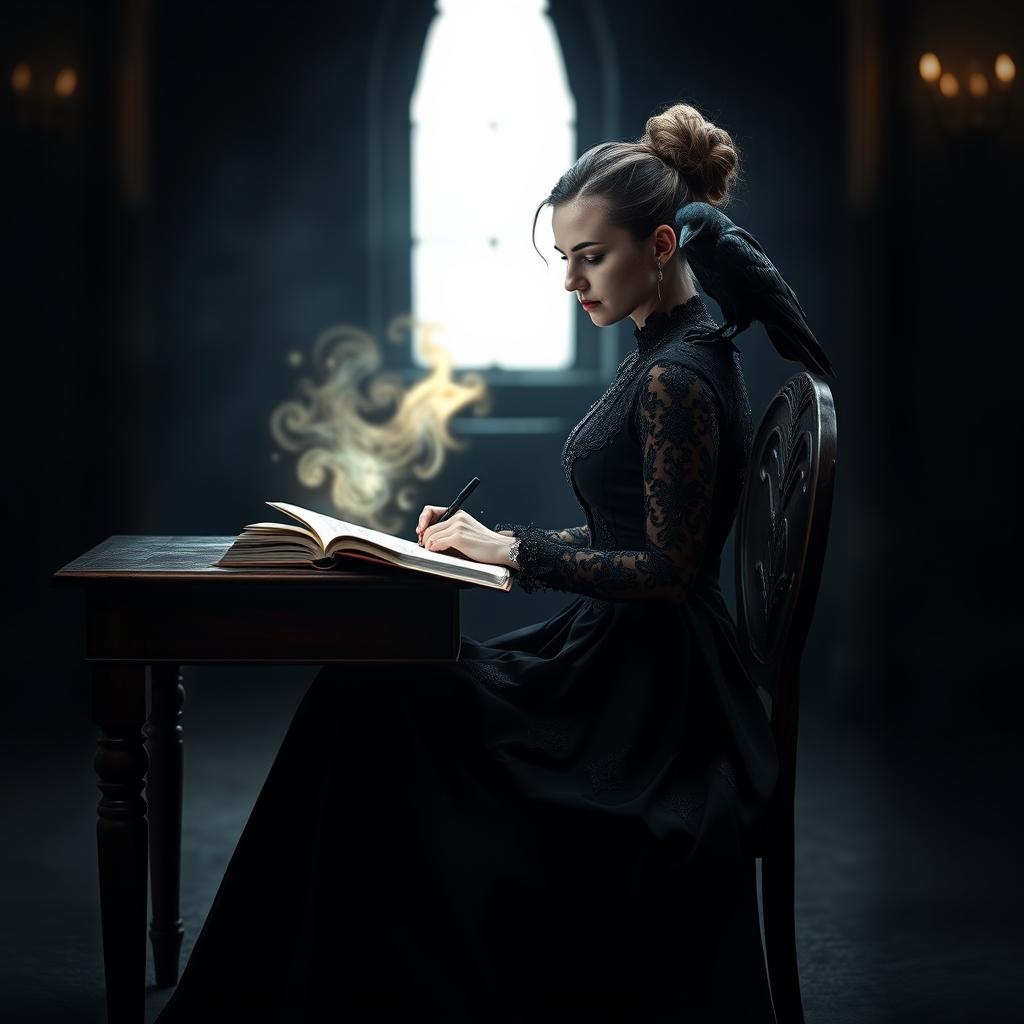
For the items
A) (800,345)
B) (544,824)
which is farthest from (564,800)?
(800,345)

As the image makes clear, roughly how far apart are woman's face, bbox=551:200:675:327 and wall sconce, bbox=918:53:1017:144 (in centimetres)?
320

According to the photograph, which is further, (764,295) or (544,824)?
(764,295)

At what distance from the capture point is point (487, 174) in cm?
529

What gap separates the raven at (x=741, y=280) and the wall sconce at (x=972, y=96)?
3.23 meters

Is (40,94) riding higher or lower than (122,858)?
higher

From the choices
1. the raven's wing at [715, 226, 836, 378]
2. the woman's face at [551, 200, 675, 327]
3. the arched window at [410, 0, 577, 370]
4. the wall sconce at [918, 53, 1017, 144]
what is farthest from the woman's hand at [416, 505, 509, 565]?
the wall sconce at [918, 53, 1017, 144]

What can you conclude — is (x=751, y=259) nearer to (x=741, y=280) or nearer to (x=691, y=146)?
(x=741, y=280)

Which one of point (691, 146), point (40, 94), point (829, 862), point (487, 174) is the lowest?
point (829, 862)

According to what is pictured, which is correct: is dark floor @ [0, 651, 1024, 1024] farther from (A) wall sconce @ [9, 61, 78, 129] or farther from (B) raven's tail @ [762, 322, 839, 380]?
(A) wall sconce @ [9, 61, 78, 129]

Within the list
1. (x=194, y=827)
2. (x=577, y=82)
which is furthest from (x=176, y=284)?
(x=194, y=827)

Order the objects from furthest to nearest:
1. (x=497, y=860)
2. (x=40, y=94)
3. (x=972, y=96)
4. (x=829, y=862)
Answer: (x=972, y=96), (x=40, y=94), (x=829, y=862), (x=497, y=860)

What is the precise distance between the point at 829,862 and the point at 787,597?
63.0 inches

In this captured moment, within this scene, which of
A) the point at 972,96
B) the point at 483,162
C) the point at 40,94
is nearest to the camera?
the point at 40,94

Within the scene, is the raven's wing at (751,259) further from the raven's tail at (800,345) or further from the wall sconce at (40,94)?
the wall sconce at (40,94)
